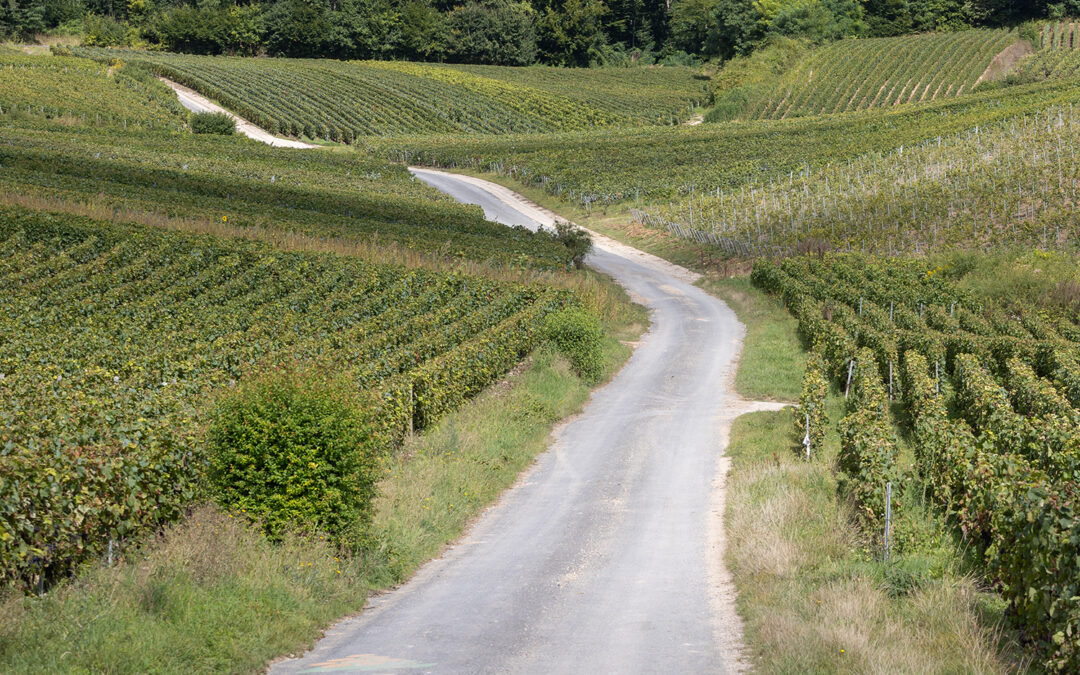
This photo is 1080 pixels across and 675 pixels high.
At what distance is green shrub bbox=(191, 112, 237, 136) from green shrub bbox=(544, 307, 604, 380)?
67.4 metres

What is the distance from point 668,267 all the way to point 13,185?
33.9 metres

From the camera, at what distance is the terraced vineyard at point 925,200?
181 ft

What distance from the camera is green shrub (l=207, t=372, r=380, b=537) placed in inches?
581

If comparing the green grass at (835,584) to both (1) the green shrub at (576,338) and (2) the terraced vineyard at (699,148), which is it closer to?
(1) the green shrub at (576,338)

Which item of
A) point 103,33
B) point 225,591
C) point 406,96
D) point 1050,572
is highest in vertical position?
point 103,33

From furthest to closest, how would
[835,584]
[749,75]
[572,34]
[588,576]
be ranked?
[572,34]
[749,75]
[588,576]
[835,584]

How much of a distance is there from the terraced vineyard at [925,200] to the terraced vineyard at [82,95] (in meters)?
46.8

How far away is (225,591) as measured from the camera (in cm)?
1270

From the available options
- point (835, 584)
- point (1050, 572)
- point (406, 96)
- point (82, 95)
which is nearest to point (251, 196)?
point (835, 584)

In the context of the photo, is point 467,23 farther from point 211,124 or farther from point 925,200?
point 925,200

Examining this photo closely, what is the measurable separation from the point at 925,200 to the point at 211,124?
61109mm

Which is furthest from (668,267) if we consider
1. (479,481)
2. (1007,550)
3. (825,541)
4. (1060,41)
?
(1060,41)

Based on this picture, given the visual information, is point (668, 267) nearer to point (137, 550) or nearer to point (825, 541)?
point (825, 541)

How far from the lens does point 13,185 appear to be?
146 ft
